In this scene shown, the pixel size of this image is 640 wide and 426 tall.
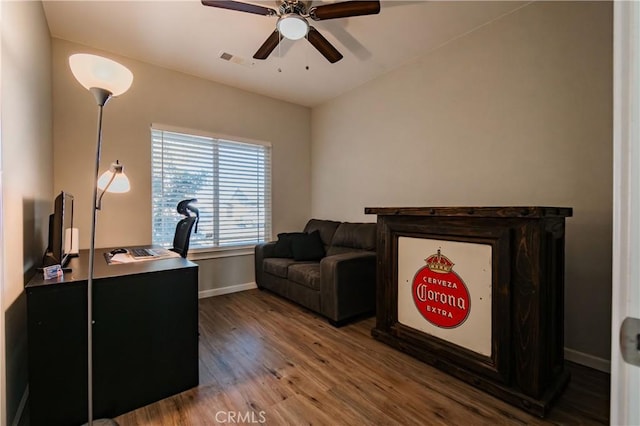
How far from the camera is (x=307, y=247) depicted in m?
3.73

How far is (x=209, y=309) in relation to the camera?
3.26m

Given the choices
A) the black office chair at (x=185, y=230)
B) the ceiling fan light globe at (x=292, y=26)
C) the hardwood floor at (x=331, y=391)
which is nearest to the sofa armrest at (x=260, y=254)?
the black office chair at (x=185, y=230)

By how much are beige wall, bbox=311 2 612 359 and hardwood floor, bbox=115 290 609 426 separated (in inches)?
33.7

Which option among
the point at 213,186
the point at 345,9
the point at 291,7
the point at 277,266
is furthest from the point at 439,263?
the point at 213,186

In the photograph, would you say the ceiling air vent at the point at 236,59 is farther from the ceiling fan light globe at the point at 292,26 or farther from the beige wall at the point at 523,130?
the beige wall at the point at 523,130

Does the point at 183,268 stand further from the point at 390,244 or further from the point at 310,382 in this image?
the point at 390,244

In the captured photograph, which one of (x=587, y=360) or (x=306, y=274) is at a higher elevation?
(x=306, y=274)

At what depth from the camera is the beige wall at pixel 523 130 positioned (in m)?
2.01

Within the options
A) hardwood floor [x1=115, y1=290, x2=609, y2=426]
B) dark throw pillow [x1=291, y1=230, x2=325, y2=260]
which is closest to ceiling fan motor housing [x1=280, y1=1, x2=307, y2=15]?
dark throw pillow [x1=291, y1=230, x2=325, y2=260]

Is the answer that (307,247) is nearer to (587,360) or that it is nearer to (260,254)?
(260,254)

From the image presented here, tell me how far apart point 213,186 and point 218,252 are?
0.90m

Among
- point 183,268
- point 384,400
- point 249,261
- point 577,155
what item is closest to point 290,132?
point 249,261

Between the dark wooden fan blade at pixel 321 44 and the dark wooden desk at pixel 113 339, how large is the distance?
2.01 metres

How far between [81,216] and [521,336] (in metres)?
3.96
